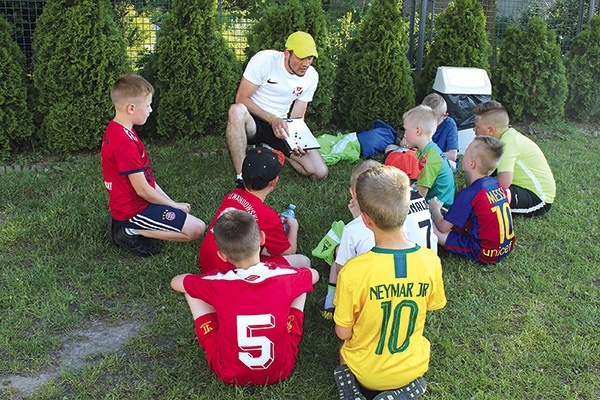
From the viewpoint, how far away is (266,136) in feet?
19.0

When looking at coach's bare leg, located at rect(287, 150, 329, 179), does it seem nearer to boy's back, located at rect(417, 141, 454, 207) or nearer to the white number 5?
boy's back, located at rect(417, 141, 454, 207)

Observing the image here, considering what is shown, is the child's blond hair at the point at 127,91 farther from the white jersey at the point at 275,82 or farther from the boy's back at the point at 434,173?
the boy's back at the point at 434,173

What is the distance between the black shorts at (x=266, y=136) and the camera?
5.74 metres

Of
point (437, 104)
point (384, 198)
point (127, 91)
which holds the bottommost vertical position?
point (437, 104)

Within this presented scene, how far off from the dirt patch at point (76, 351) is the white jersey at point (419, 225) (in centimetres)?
168

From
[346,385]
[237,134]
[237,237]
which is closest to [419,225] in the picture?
[346,385]

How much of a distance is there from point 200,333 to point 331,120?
517 centimetres

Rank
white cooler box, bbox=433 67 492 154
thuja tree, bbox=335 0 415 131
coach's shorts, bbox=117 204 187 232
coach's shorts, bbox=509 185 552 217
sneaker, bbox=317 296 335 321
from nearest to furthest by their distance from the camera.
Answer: sneaker, bbox=317 296 335 321
coach's shorts, bbox=117 204 187 232
coach's shorts, bbox=509 185 552 217
white cooler box, bbox=433 67 492 154
thuja tree, bbox=335 0 415 131

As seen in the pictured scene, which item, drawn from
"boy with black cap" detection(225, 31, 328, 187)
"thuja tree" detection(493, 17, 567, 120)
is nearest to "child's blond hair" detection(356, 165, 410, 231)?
"boy with black cap" detection(225, 31, 328, 187)

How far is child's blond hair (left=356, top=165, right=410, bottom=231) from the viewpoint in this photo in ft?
8.23

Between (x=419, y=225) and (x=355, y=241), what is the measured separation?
1.61 ft

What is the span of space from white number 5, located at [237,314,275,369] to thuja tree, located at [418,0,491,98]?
18.9 ft

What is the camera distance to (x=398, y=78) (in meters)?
7.23

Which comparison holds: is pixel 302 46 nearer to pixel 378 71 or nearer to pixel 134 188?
pixel 378 71
